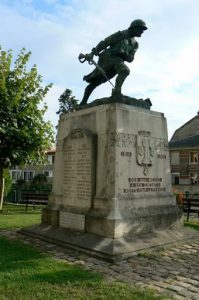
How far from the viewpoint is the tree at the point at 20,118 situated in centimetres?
1623

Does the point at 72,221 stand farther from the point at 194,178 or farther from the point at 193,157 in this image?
the point at 193,157

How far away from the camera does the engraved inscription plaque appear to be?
8.59 metres

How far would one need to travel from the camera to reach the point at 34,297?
4.77 m

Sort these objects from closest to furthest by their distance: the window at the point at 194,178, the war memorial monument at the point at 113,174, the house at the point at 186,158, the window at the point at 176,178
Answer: the war memorial monument at the point at 113,174 → the house at the point at 186,158 → the window at the point at 194,178 → the window at the point at 176,178

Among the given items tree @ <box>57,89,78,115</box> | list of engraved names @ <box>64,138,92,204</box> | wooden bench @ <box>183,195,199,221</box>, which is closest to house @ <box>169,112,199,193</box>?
tree @ <box>57,89,78,115</box>

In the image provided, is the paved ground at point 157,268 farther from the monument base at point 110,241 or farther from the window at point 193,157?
the window at point 193,157

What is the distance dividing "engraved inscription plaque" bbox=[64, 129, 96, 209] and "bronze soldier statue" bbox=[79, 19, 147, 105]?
1.46 metres

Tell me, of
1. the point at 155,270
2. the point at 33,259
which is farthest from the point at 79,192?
the point at 155,270

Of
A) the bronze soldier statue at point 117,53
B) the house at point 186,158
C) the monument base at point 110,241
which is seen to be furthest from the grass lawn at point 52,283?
the house at point 186,158

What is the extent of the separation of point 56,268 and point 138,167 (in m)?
3.47

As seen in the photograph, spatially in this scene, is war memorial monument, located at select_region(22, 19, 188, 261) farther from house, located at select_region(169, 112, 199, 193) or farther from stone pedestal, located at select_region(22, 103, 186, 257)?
house, located at select_region(169, 112, 199, 193)

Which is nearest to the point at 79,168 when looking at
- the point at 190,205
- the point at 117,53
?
the point at 117,53

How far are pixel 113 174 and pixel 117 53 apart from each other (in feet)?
10.6

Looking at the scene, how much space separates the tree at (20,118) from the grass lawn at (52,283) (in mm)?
9824
